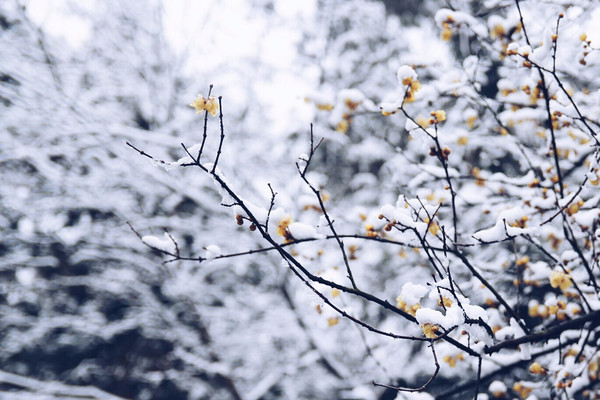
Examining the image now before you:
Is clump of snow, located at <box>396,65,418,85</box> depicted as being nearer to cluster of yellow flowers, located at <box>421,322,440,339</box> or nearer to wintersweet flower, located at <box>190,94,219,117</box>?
wintersweet flower, located at <box>190,94,219,117</box>

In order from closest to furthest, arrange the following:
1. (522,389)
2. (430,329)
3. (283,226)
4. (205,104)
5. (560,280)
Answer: (430,329), (205,104), (283,226), (560,280), (522,389)

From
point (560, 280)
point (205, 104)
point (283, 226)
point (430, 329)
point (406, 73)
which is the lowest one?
point (430, 329)

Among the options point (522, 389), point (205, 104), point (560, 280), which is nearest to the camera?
point (205, 104)

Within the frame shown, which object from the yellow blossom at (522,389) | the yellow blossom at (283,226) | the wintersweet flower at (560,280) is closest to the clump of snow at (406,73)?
the yellow blossom at (283,226)

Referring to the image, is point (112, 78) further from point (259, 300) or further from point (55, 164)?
point (259, 300)

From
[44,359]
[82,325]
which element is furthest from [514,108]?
[44,359]

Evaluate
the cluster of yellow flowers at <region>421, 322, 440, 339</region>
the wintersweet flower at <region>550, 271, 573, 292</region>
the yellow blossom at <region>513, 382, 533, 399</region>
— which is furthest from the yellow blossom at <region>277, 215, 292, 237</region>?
the yellow blossom at <region>513, 382, 533, 399</region>

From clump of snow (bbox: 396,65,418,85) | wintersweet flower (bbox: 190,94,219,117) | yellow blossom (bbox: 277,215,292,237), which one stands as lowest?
yellow blossom (bbox: 277,215,292,237)

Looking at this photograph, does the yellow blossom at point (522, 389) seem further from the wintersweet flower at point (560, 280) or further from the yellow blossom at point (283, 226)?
the yellow blossom at point (283, 226)

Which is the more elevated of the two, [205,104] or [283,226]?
[205,104]

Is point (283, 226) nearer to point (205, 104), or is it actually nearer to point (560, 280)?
point (205, 104)

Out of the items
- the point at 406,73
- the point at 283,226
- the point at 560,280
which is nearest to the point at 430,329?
the point at 283,226

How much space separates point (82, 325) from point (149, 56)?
3.35 meters

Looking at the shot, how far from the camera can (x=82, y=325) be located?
462 centimetres
